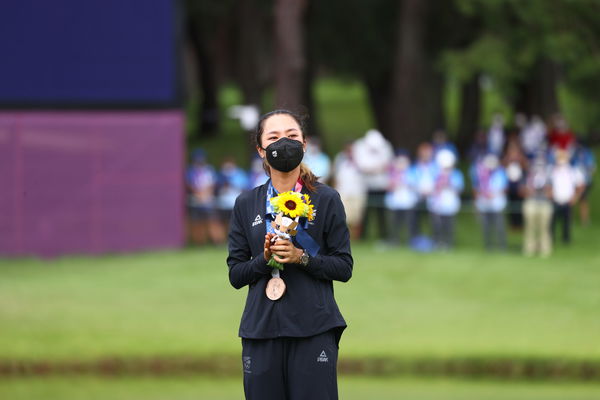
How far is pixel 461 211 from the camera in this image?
88.6 feet

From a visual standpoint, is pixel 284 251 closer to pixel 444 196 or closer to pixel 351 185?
pixel 444 196

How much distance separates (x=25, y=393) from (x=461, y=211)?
52.9ft

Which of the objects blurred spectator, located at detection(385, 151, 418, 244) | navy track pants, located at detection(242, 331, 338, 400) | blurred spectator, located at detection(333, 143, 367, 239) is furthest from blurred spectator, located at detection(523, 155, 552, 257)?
navy track pants, located at detection(242, 331, 338, 400)

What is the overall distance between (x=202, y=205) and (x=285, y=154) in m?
15.7

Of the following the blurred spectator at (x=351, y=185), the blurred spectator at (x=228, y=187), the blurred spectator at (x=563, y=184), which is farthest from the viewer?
the blurred spectator at (x=228, y=187)

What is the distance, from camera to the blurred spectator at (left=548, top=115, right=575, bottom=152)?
2370cm

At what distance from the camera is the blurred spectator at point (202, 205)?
2092 centimetres

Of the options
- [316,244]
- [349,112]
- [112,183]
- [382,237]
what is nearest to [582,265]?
[382,237]

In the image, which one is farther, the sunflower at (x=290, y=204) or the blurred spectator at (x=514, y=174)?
the blurred spectator at (x=514, y=174)

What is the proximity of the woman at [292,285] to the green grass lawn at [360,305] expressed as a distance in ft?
25.9

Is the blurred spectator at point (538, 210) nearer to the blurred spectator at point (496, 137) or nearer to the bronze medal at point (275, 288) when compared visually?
the blurred spectator at point (496, 137)

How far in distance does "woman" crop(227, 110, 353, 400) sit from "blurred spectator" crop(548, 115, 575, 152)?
1850cm

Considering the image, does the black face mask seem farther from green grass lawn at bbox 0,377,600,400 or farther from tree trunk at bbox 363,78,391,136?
tree trunk at bbox 363,78,391,136

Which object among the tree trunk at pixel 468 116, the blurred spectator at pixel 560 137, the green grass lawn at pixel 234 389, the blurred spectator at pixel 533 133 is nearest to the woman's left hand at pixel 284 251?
the green grass lawn at pixel 234 389
